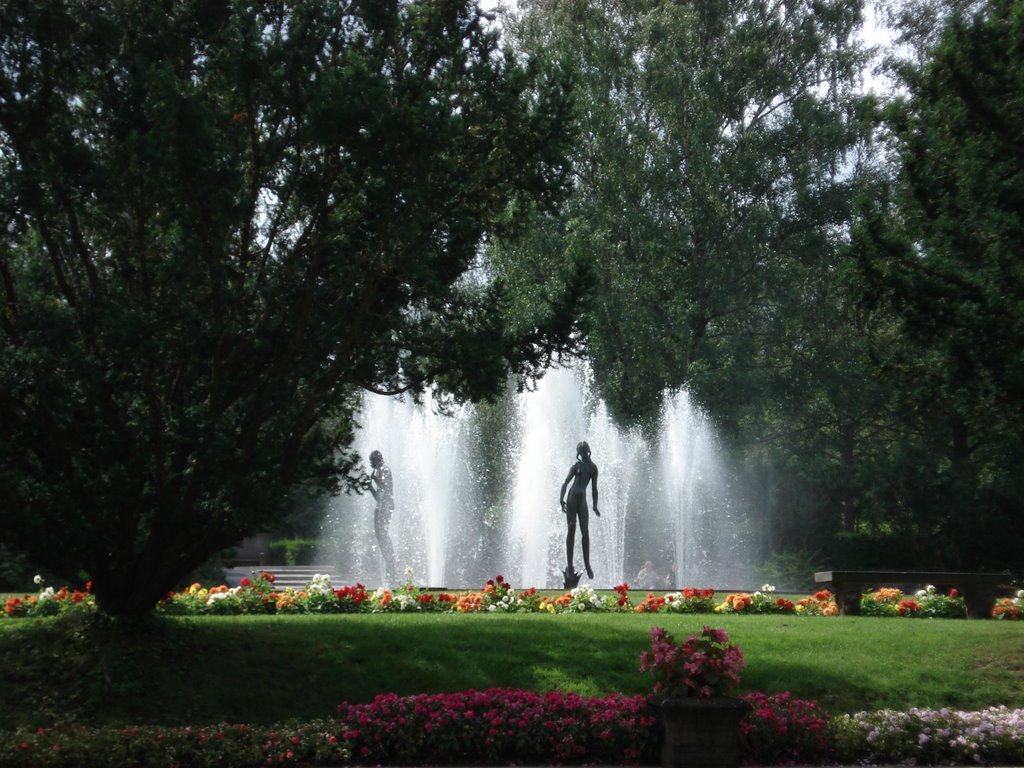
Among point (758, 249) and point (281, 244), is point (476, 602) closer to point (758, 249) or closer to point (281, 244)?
point (281, 244)

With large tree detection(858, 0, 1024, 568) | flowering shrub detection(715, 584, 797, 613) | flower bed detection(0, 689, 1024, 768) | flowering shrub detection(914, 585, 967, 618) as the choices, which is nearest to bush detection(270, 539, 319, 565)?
flowering shrub detection(715, 584, 797, 613)

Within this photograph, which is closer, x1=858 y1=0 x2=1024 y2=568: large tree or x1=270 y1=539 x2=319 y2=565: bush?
x1=858 y1=0 x2=1024 y2=568: large tree

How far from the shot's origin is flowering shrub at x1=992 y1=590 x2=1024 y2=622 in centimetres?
1531

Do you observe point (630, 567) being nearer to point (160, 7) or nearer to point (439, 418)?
point (439, 418)

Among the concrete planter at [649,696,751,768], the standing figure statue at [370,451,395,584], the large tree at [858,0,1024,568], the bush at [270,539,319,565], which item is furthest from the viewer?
the bush at [270,539,319,565]

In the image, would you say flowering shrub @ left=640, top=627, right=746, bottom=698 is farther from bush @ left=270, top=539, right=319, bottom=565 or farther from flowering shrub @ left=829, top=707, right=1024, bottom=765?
bush @ left=270, top=539, right=319, bottom=565

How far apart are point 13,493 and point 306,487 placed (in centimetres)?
332

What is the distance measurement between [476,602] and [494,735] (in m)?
5.35

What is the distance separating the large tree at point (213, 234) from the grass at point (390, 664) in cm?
91

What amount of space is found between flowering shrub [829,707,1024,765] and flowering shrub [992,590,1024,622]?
228 inches

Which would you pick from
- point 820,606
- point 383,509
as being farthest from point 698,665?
point 383,509

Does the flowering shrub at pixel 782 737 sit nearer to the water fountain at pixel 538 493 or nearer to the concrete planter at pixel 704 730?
the concrete planter at pixel 704 730

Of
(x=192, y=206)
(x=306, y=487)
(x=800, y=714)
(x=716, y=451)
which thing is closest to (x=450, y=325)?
(x=306, y=487)

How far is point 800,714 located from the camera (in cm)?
991
